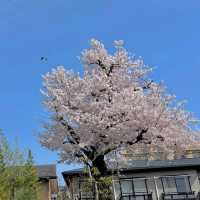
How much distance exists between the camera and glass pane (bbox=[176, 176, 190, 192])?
30.0 metres

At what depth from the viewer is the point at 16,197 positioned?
20.7 m

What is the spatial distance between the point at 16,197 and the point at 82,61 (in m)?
8.35

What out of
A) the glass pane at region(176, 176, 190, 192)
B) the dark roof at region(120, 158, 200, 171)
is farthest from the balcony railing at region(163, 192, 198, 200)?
the dark roof at region(120, 158, 200, 171)

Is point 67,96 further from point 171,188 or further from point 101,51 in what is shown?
point 171,188

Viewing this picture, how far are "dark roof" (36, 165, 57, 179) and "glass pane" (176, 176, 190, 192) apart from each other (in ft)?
32.6

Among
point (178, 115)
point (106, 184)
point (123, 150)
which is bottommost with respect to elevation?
point (106, 184)

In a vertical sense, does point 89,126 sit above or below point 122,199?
above

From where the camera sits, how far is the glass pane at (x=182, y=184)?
98.3 ft

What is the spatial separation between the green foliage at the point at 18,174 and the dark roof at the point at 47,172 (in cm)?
459

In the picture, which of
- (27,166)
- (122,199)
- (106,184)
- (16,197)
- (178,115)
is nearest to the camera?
(106,184)

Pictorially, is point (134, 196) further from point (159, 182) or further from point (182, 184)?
point (182, 184)

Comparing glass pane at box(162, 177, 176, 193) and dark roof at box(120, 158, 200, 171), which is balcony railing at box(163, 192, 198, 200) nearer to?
glass pane at box(162, 177, 176, 193)

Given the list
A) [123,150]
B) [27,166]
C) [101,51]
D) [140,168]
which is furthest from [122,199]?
[101,51]

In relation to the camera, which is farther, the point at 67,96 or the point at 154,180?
the point at 154,180
